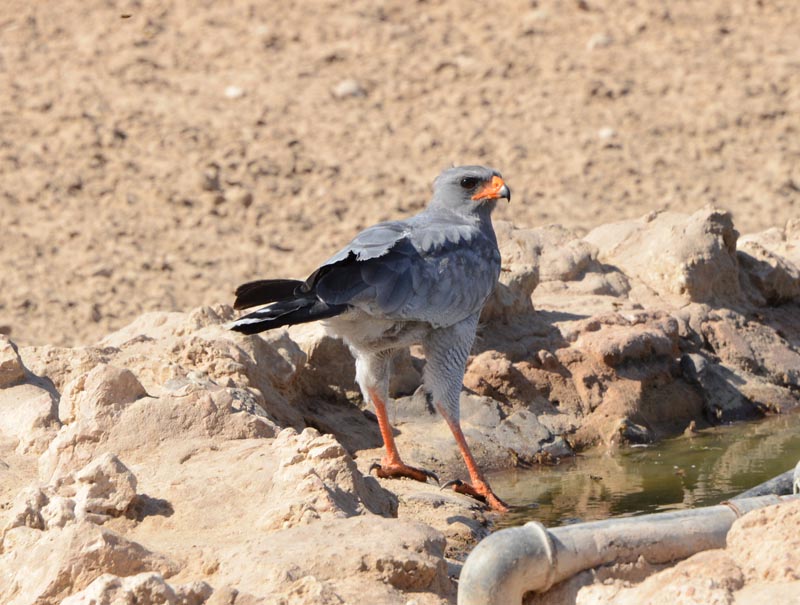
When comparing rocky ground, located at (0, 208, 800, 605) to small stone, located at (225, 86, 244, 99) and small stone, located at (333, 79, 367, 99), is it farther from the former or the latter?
small stone, located at (225, 86, 244, 99)

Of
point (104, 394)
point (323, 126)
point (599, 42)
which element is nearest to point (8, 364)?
point (104, 394)

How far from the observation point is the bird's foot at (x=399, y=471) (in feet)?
21.6

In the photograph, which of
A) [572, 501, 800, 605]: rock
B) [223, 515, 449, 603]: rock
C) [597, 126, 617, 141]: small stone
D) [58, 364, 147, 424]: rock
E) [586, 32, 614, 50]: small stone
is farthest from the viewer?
[586, 32, 614, 50]: small stone

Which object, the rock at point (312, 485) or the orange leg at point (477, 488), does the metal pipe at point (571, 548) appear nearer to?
the rock at point (312, 485)

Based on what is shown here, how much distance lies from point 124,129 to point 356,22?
14.8ft

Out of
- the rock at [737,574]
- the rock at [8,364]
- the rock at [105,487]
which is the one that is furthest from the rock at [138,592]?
the rock at [8,364]

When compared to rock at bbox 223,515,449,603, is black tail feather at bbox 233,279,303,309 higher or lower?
lower

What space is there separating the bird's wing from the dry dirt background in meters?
5.79

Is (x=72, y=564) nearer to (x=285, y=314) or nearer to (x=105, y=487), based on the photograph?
(x=105, y=487)

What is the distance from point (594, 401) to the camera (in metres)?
7.93

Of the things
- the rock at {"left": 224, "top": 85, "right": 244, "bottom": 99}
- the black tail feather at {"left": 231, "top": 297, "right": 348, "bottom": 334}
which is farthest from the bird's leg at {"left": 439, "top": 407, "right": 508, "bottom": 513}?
the rock at {"left": 224, "top": 85, "right": 244, "bottom": 99}

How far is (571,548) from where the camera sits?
12.4ft

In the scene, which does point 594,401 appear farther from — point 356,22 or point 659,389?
point 356,22

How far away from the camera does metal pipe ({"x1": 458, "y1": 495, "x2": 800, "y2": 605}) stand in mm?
3678
